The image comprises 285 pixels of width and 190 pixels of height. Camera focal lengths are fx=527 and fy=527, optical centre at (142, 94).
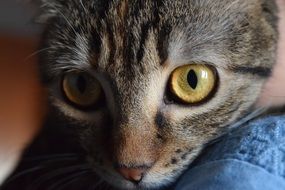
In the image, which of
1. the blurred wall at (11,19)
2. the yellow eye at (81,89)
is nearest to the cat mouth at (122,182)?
the yellow eye at (81,89)

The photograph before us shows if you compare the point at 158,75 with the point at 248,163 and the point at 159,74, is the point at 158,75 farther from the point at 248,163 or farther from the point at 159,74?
the point at 248,163

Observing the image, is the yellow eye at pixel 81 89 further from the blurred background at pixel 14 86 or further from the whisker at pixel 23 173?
the blurred background at pixel 14 86

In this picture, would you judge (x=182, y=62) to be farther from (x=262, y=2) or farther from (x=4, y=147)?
(x=4, y=147)

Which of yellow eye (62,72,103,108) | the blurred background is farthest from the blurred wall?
yellow eye (62,72,103,108)

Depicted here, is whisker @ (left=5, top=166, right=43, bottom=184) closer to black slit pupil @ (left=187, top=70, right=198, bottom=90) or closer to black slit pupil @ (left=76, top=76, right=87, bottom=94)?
black slit pupil @ (left=76, top=76, right=87, bottom=94)

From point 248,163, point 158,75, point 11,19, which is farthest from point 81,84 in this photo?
point 11,19

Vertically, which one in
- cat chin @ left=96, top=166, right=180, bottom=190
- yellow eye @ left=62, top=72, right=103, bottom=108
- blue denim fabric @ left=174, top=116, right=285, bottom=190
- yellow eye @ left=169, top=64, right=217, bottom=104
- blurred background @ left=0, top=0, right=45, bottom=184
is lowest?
blurred background @ left=0, top=0, right=45, bottom=184
